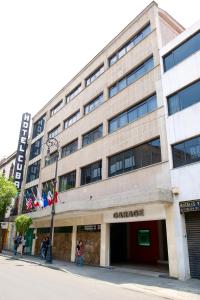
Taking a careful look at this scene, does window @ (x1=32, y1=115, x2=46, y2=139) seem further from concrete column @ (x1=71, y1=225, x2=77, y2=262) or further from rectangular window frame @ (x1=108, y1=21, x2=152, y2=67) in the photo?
concrete column @ (x1=71, y1=225, x2=77, y2=262)

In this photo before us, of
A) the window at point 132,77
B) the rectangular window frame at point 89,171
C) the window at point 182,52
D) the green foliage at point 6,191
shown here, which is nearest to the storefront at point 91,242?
the rectangular window frame at point 89,171

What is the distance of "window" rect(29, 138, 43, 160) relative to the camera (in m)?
34.8

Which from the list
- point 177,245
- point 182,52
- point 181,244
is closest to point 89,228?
point 177,245

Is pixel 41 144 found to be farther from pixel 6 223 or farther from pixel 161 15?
pixel 161 15

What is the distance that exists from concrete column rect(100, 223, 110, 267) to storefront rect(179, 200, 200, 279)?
639 cm

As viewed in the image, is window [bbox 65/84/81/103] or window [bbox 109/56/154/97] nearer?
window [bbox 109/56/154/97]

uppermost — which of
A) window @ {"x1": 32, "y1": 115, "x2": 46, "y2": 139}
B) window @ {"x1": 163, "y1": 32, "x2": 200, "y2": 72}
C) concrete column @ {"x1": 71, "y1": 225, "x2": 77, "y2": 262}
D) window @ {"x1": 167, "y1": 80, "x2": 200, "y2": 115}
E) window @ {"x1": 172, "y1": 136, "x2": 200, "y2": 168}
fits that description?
window @ {"x1": 32, "y1": 115, "x2": 46, "y2": 139}

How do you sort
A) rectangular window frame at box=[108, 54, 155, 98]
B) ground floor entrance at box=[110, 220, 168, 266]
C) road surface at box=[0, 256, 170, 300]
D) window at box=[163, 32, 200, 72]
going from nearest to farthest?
road surface at box=[0, 256, 170, 300] → window at box=[163, 32, 200, 72] → rectangular window frame at box=[108, 54, 155, 98] → ground floor entrance at box=[110, 220, 168, 266]

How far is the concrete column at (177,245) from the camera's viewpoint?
13.4 meters

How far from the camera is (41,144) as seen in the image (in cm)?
3444

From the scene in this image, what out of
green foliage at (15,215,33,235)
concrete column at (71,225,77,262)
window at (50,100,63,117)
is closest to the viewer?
concrete column at (71,225,77,262)

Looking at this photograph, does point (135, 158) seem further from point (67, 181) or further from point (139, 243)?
point (67, 181)

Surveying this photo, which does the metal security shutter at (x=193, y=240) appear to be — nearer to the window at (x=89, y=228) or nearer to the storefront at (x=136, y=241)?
the storefront at (x=136, y=241)

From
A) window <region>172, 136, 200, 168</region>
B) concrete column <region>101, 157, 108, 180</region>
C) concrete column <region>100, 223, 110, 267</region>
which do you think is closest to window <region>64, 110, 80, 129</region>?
concrete column <region>101, 157, 108, 180</region>
